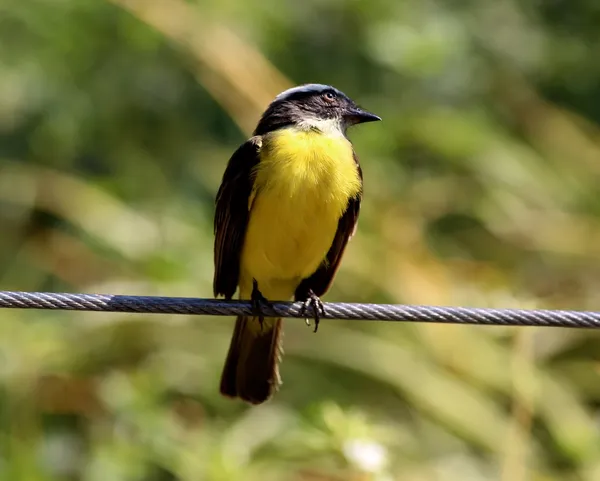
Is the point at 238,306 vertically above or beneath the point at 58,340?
beneath

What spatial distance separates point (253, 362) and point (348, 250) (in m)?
2.46

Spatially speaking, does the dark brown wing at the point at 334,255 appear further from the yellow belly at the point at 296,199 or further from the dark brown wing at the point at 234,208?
the dark brown wing at the point at 234,208

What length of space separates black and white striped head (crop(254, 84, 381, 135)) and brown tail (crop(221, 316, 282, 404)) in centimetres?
93

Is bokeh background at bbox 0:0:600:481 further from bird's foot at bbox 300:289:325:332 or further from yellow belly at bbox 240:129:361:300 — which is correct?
yellow belly at bbox 240:129:361:300

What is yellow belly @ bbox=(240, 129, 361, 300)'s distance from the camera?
4.68 metres

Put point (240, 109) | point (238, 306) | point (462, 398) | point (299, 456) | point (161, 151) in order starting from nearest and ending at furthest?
point (238, 306) → point (299, 456) → point (462, 398) → point (240, 109) → point (161, 151)

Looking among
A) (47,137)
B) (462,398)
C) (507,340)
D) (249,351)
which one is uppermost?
(47,137)

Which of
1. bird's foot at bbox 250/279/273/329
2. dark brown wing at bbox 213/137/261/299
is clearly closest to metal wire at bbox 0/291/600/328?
bird's foot at bbox 250/279/273/329

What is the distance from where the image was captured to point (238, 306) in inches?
158

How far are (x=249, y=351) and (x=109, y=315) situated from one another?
2.19m

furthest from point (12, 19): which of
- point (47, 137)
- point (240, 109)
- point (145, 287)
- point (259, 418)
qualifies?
point (259, 418)

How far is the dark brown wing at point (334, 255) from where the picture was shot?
16.1ft

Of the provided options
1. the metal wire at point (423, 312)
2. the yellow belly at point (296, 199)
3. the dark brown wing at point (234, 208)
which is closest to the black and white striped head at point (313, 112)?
the yellow belly at point (296, 199)

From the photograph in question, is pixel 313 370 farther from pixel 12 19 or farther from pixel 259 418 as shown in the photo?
pixel 12 19
